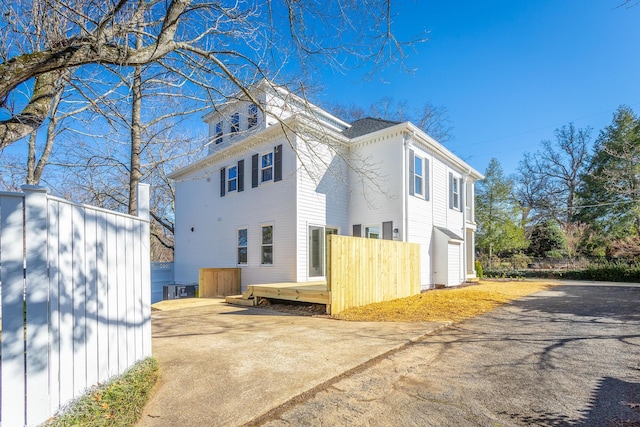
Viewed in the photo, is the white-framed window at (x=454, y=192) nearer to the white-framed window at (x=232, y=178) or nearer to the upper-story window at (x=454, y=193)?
the upper-story window at (x=454, y=193)

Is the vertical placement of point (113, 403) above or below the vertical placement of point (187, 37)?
below

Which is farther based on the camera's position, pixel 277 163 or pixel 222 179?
pixel 222 179

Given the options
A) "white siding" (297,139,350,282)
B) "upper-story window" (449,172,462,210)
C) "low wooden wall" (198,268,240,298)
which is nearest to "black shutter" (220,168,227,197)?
"low wooden wall" (198,268,240,298)

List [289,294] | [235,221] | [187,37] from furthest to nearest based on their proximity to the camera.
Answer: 1. [235,221]
2. [289,294]
3. [187,37]

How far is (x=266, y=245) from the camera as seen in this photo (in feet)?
37.0

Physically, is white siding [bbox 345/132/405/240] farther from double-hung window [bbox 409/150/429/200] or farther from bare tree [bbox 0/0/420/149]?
bare tree [bbox 0/0/420/149]

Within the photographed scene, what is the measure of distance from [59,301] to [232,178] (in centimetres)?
1107

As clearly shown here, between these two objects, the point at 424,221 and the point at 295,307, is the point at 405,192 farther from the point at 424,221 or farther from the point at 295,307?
the point at 295,307

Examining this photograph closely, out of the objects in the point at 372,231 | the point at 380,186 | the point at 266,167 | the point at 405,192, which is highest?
the point at 266,167

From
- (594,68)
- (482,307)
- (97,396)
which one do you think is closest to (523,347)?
(482,307)

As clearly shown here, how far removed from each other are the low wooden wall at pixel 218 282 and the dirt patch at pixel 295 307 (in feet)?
9.19

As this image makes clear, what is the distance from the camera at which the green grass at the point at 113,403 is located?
2271 millimetres

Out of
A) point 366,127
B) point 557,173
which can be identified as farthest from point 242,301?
point 557,173

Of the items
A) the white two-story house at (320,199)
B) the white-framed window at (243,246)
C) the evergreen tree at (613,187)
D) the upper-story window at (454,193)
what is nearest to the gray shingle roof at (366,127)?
the white two-story house at (320,199)
